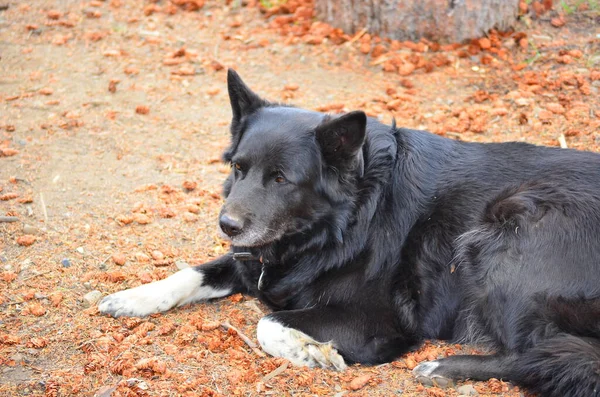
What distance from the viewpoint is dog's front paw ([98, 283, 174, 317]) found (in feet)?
14.7

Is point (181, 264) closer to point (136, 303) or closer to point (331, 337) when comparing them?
point (136, 303)

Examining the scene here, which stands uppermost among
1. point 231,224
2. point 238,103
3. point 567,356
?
point 238,103

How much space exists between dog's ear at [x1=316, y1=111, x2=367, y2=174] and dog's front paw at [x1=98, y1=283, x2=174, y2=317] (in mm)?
1520

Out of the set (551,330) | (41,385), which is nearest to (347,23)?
(551,330)

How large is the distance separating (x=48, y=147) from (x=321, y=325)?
3.69 meters

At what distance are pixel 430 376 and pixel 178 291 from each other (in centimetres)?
181

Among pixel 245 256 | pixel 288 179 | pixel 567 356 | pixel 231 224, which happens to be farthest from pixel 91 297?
pixel 567 356

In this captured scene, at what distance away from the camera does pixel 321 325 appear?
14.0ft

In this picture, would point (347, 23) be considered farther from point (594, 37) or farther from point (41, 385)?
point (41, 385)

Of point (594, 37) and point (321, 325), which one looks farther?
point (594, 37)

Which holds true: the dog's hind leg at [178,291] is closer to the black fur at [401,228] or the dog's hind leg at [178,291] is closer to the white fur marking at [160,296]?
the white fur marking at [160,296]

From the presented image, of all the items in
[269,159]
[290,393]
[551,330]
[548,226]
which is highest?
[269,159]

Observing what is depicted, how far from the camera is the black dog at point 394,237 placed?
13.2ft

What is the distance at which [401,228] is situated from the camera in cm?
441
